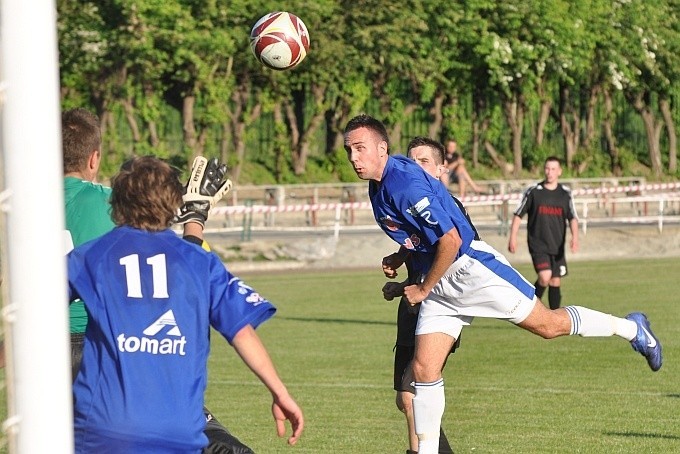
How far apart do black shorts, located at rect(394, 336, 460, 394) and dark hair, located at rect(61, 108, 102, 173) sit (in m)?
2.79

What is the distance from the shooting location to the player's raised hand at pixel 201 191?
245 inches

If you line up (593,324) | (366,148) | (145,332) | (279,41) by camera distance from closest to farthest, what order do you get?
(145,332) < (366,148) < (593,324) < (279,41)

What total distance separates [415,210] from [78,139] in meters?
2.21

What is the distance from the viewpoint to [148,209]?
496 centimetres

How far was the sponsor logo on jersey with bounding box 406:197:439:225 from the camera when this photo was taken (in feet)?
25.6

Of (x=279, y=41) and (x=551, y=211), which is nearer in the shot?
(x=279, y=41)

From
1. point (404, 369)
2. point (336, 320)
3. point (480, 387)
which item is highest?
point (404, 369)

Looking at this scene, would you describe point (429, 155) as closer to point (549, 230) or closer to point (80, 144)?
point (80, 144)

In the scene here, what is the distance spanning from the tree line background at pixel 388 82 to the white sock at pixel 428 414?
30340 mm

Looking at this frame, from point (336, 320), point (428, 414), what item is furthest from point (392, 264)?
point (336, 320)

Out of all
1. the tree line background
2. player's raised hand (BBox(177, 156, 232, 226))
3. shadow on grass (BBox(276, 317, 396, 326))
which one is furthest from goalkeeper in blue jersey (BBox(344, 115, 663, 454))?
the tree line background

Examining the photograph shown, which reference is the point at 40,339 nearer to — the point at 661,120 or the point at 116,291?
the point at 116,291

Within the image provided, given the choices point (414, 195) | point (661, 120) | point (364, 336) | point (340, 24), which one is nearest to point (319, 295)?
point (364, 336)

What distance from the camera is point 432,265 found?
7844 mm
